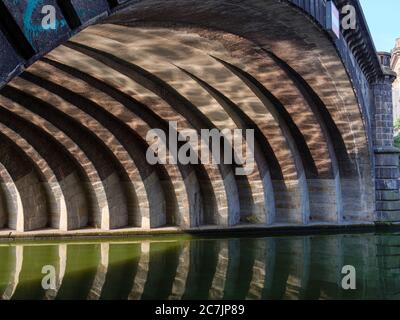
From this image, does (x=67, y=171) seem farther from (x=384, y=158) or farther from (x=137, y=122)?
(x=384, y=158)

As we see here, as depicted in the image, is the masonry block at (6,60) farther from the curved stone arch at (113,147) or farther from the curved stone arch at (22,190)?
the curved stone arch at (22,190)

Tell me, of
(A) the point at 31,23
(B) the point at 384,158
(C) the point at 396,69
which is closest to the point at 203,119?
(B) the point at 384,158

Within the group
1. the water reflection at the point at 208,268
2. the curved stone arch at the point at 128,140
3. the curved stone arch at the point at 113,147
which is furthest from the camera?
the curved stone arch at the point at 128,140

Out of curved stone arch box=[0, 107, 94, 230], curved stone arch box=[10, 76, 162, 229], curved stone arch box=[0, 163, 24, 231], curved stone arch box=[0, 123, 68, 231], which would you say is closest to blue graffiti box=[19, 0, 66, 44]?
curved stone arch box=[10, 76, 162, 229]

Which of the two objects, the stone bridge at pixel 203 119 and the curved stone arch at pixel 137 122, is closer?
the stone bridge at pixel 203 119

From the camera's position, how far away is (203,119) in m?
14.1

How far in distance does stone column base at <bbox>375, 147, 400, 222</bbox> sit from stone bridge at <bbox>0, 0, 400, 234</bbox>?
2.0 inches

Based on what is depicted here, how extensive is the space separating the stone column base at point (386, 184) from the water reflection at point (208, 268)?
2.22 m

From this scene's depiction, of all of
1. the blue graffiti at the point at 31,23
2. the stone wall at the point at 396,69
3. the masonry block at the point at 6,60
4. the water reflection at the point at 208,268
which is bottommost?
the water reflection at the point at 208,268

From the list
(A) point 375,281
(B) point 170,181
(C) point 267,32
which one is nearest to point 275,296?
(A) point 375,281

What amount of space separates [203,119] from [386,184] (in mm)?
8199

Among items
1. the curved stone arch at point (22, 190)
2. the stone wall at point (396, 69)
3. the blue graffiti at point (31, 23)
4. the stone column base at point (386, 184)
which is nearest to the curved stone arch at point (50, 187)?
the curved stone arch at point (22, 190)

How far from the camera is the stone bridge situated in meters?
8.80

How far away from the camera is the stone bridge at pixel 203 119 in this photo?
28.9ft
